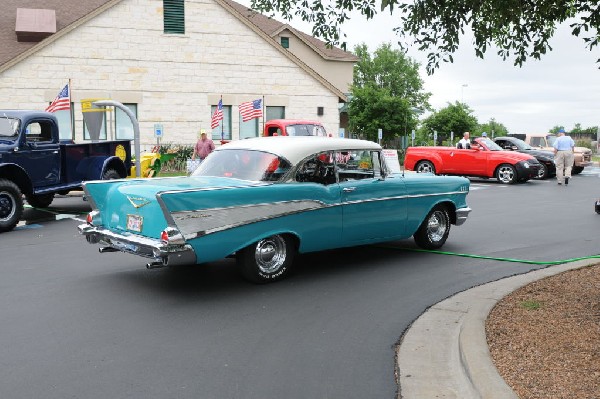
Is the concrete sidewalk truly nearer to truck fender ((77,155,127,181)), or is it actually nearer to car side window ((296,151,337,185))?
car side window ((296,151,337,185))

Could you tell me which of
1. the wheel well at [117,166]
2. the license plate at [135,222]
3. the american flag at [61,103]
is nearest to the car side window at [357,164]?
the license plate at [135,222]

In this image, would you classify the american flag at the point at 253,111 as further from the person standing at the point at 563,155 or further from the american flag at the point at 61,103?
the person standing at the point at 563,155

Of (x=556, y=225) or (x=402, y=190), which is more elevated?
(x=402, y=190)

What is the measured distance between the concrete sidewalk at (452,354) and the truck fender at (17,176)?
861 cm

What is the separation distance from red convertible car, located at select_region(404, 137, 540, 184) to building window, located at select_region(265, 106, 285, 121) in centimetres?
819

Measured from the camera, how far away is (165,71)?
26.8 metres

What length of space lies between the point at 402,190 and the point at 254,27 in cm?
2105

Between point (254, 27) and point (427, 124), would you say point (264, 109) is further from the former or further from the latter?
point (427, 124)

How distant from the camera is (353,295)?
683 centimetres

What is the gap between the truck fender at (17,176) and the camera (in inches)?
457

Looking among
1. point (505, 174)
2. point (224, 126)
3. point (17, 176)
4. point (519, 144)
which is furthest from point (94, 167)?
point (519, 144)

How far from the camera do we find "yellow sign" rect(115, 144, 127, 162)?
14469 millimetres

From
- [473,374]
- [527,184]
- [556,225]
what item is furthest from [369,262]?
[527,184]

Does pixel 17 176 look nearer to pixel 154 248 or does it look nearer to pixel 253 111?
pixel 154 248
